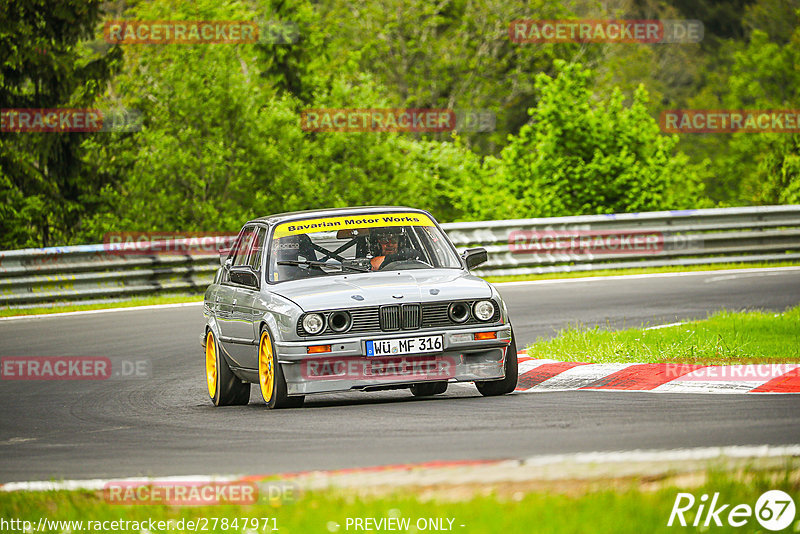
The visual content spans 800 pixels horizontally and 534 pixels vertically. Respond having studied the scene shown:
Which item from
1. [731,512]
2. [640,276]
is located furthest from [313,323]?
[640,276]

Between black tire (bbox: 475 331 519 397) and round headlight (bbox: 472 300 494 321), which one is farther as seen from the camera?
black tire (bbox: 475 331 519 397)

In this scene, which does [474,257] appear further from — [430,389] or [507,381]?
[507,381]

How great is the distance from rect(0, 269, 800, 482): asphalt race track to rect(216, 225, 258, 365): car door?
19.5 inches

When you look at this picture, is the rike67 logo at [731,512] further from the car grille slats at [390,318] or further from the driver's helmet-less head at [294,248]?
the driver's helmet-less head at [294,248]

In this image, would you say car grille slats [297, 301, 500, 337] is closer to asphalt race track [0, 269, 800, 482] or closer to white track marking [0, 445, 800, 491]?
asphalt race track [0, 269, 800, 482]

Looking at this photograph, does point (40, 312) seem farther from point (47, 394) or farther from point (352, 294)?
point (352, 294)

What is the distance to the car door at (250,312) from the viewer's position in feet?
31.8

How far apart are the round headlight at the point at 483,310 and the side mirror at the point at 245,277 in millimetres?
1807

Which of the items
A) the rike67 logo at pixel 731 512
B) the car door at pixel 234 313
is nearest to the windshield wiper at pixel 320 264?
the car door at pixel 234 313

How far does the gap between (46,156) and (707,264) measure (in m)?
17.2

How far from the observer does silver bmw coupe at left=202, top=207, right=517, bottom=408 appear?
897 centimetres

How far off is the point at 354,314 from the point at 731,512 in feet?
14.6

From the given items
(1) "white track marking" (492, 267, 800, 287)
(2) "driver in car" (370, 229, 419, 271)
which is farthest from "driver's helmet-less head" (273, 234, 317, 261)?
(1) "white track marking" (492, 267, 800, 287)

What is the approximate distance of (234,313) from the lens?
10.3 metres
